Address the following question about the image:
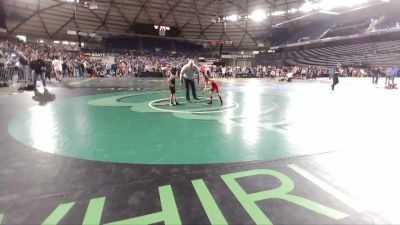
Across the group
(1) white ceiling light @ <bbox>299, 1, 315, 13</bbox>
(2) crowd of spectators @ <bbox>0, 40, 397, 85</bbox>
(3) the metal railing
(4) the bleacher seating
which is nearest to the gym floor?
(2) crowd of spectators @ <bbox>0, 40, 397, 85</bbox>

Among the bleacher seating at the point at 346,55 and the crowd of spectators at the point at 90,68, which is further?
the bleacher seating at the point at 346,55

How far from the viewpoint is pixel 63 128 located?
19.1 feet

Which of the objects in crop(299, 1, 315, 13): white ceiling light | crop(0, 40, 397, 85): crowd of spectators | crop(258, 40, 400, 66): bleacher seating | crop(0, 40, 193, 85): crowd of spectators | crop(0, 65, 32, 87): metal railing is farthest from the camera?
crop(258, 40, 400, 66): bleacher seating

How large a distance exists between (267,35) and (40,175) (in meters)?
50.4

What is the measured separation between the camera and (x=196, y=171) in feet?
11.8

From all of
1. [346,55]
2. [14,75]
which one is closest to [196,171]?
[14,75]

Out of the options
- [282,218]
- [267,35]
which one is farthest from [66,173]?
[267,35]

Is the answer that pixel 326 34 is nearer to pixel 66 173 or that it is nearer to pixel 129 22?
pixel 129 22

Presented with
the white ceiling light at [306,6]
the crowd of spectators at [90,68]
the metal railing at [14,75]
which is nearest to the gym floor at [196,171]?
the crowd of spectators at [90,68]

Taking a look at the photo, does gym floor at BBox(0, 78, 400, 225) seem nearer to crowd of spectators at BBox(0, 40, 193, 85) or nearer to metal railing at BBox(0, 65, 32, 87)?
crowd of spectators at BBox(0, 40, 193, 85)

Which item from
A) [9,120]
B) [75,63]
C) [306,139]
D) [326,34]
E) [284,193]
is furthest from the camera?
[326,34]

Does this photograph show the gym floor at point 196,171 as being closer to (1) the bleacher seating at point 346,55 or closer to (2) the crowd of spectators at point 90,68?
(2) the crowd of spectators at point 90,68

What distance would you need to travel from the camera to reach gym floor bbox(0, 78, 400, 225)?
2.61 m

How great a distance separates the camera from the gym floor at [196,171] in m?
2.61
